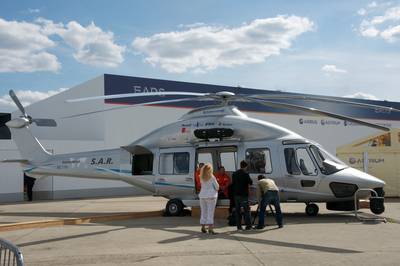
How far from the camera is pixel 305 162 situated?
12625 mm

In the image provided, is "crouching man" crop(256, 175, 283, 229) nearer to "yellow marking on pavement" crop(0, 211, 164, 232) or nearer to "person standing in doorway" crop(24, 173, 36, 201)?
"yellow marking on pavement" crop(0, 211, 164, 232)

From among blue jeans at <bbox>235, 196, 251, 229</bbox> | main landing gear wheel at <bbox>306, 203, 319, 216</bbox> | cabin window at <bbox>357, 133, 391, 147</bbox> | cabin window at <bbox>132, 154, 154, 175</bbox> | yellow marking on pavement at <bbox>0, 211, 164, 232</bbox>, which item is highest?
cabin window at <bbox>357, 133, 391, 147</bbox>

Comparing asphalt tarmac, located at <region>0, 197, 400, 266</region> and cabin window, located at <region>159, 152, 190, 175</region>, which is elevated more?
cabin window, located at <region>159, 152, 190, 175</region>

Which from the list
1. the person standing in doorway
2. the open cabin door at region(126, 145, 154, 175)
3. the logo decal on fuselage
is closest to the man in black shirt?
the open cabin door at region(126, 145, 154, 175)

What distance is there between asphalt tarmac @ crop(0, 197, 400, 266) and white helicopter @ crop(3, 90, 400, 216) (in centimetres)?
91

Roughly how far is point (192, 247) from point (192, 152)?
5.56 m

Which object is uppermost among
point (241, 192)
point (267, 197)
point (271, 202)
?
point (241, 192)

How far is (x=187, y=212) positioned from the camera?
14.0m

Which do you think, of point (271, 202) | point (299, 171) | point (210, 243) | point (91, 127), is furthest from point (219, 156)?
point (91, 127)

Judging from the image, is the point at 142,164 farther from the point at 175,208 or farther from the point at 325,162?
the point at 325,162

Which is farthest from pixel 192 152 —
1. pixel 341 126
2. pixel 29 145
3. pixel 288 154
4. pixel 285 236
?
pixel 341 126

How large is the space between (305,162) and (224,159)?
244cm

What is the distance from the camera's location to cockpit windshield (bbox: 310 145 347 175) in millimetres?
12469

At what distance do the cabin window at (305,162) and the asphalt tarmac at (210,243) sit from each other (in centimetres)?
127
